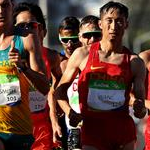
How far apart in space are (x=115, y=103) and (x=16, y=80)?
1055 millimetres

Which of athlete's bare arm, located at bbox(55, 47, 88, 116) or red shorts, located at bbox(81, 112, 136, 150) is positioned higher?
athlete's bare arm, located at bbox(55, 47, 88, 116)

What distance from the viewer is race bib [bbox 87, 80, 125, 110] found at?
701cm

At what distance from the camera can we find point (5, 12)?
6340mm

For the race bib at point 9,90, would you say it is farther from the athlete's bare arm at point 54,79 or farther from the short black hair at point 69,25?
the short black hair at point 69,25

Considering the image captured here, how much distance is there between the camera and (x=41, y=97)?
8.11 metres

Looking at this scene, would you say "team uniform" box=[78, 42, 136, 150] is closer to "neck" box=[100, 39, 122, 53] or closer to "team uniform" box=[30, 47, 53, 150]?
"neck" box=[100, 39, 122, 53]

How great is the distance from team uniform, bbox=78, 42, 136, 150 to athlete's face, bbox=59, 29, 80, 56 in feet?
6.90

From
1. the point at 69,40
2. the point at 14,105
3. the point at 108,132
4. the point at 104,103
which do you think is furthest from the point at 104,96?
the point at 69,40

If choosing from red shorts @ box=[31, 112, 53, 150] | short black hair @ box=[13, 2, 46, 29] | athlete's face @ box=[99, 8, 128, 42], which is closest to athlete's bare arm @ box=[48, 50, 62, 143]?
red shorts @ box=[31, 112, 53, 150]

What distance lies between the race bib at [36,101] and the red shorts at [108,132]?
3.62 ft

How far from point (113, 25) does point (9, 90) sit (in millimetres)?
1176

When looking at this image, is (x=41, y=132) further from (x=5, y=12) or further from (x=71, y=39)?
(x=5, y=12)

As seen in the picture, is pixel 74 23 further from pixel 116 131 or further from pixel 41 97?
pixel 116 131

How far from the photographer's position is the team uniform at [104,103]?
6.98m
